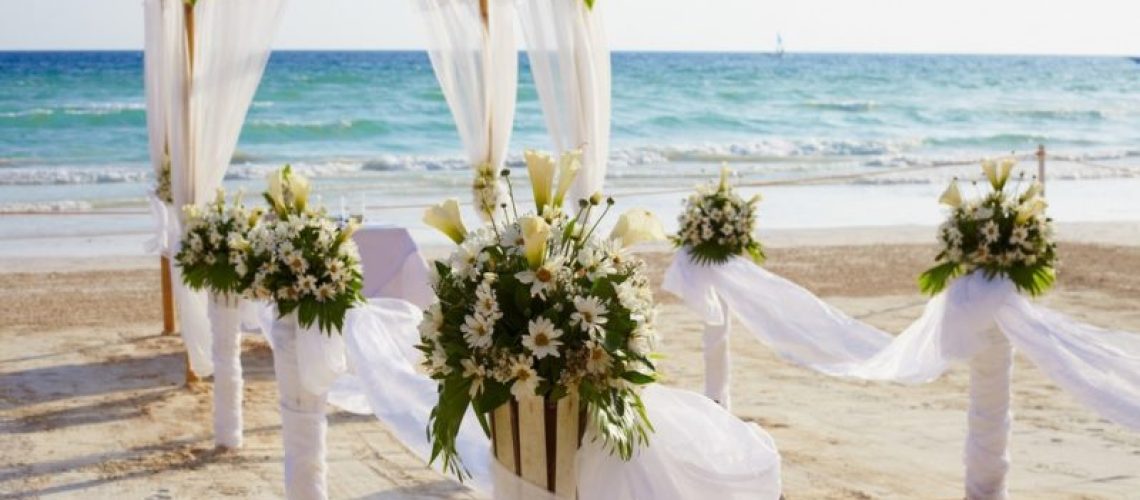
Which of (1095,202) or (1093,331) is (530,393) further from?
(1095,202)

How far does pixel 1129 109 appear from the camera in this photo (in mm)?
40531

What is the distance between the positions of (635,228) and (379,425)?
4.57 m

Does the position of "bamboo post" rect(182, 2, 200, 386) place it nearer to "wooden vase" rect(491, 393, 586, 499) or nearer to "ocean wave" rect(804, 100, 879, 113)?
"wooden vase" rect(491, 393, 586, 499)

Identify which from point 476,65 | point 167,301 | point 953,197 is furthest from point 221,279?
point 167,301

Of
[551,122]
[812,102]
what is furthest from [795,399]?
[812,102]

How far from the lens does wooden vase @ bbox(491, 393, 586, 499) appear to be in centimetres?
328

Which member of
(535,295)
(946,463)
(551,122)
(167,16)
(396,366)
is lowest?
(946,463)

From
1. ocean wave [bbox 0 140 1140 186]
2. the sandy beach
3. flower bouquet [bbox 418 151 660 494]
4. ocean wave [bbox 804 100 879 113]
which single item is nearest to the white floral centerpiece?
the sandy beach

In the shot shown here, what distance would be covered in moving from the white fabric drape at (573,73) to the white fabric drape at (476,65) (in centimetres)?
60

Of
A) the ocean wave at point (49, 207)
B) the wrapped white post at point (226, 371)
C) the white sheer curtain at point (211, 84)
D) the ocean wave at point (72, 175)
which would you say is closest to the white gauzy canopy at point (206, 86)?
the white sheer curtain at point (211, 84)

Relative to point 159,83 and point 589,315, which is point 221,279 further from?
point 589,315

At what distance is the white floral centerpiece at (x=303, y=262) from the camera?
5.55m

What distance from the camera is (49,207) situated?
61.2ft

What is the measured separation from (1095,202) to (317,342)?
15511mm
